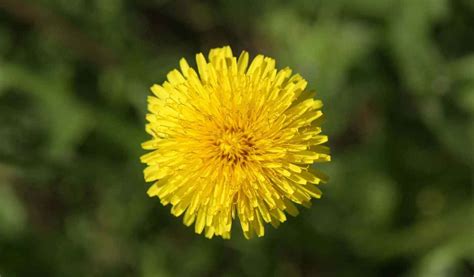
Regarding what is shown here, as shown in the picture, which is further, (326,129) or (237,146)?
(326,129)

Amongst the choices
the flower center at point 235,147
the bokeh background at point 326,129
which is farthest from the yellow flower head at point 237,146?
the bokeh background at point 326,129

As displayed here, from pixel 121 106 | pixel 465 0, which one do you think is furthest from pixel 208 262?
pixel 465 0

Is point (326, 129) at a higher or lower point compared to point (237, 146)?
higher

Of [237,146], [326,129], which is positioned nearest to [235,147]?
[237,146]

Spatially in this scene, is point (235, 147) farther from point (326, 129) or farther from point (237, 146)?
point (326, 129)

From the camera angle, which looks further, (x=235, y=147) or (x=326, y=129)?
(x=326, y=129)

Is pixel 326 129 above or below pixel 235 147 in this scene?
above

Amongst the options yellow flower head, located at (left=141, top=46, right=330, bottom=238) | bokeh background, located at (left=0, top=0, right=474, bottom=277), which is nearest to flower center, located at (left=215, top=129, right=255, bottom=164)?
yellow flower head, located at (left=141, top=46, right=330, bottom=238)
